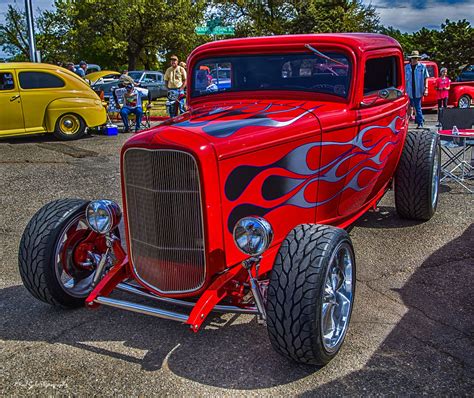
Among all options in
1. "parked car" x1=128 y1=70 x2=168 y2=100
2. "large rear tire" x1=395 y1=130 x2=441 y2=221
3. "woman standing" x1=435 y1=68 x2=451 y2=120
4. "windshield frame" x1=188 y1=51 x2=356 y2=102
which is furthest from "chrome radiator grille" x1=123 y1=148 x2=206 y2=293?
"parked car" x1=128 y1=70 x2=168 y2=100

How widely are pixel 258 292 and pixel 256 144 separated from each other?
93cm

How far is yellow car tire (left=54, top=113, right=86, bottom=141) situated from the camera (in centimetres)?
1182

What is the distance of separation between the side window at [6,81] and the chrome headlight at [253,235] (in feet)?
32.0

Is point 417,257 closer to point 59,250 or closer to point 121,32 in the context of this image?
point 59,250

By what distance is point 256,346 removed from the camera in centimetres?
337

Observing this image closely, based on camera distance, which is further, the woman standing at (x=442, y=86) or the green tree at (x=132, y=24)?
the green tree at (x=132, y=24)

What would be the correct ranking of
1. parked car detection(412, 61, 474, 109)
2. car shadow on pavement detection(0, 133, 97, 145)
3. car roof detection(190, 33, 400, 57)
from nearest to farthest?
car roof detection(190, 33, 400, 57)
car shadow on pavement detection(0, 133, 97, 145)
parked car detection(412, 61, 474, 109)

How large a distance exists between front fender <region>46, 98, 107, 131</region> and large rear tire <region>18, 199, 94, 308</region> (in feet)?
27.3

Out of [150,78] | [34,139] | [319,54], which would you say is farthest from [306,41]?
[150,78]

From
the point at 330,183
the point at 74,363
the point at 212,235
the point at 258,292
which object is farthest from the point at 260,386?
the point at 330,183

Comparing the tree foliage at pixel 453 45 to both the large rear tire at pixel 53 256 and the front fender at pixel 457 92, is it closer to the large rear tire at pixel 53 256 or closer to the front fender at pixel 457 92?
the front fender at pixel 457 92

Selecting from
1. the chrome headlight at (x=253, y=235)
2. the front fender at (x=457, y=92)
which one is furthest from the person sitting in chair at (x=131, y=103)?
the chrome headlight at (x=253, y=235)

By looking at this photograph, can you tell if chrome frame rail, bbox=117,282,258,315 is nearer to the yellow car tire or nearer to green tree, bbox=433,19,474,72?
the yellow car tire

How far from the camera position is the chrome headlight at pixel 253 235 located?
9.69ft
